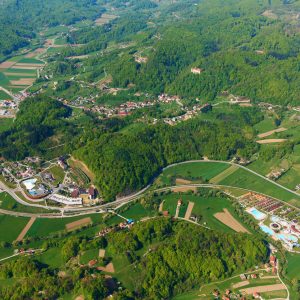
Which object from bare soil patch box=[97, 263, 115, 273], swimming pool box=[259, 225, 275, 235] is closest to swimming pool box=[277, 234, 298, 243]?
swimming pool box=[259, 225, 275, 235]

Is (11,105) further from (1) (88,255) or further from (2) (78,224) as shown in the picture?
(1) (88,255)

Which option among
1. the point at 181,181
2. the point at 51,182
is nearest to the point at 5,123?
the point at 51,182

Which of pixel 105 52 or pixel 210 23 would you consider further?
pixel 210 23

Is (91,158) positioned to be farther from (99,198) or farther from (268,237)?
(268,237)

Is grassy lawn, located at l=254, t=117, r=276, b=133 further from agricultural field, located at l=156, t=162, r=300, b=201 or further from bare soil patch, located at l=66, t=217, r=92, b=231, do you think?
bare soil patch, located at l=66, t=217, r=92, b=231

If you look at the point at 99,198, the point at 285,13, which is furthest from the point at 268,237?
the point at 285,13

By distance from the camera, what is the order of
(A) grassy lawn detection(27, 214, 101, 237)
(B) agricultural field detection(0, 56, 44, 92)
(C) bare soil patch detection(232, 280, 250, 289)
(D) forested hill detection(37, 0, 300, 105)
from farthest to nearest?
(B) agricultural field detection(0, 56, 44, 92)
(D) forested hill detection(37, 0, 300, 105)
(A) grassy lawn detection(27, 214, 101, 237)
(C) bare soil patch detection(232, 280, 250, 289)
